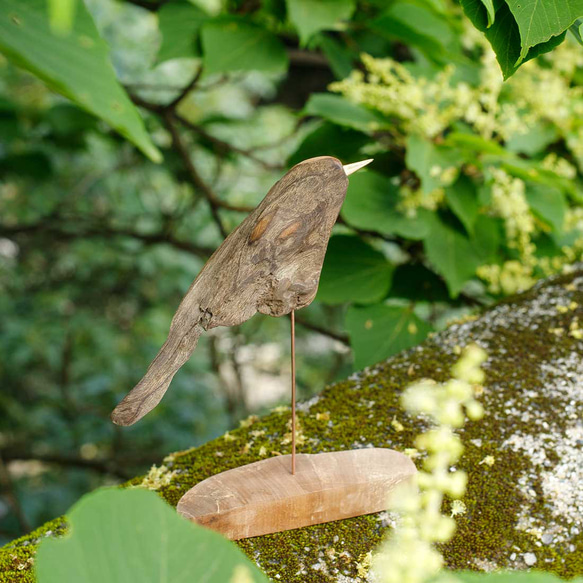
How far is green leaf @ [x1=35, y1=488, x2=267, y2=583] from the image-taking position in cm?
28

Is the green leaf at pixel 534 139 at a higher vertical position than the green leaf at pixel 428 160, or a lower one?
lower

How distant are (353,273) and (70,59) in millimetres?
875

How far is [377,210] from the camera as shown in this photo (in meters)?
1.18

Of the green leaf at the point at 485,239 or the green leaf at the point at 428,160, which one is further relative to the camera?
the green leaf at the point at 485,239

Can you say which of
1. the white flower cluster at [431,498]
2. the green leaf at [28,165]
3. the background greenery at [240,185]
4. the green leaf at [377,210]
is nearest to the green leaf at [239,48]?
the background greenery at [240,185]

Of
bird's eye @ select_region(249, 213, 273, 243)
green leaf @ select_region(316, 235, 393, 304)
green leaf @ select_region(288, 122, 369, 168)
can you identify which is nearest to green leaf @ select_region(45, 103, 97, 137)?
green leaf @ select_region(288, 122, 369, 168)

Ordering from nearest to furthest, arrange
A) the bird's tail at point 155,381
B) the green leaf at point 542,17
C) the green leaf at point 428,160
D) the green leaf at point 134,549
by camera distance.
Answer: the green leaf at point 134,549 → the green leaf at point 542,17 → the bird's tail at point 155,381 → the green leaf at point 428,160

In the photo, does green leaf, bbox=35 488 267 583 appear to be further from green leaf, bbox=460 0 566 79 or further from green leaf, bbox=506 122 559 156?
green leaf, bbox=506 122 559 156

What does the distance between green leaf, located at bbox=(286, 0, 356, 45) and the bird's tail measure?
2.23 ft

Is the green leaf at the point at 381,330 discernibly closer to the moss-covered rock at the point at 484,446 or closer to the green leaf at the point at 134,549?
the moss-covered rock at the point at 484,446

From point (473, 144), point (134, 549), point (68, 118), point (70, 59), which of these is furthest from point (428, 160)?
point (68, 118)

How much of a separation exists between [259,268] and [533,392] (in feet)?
1.55

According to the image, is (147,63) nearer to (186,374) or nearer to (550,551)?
(186,374)

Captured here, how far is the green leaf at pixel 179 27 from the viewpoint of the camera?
1.25 meters
